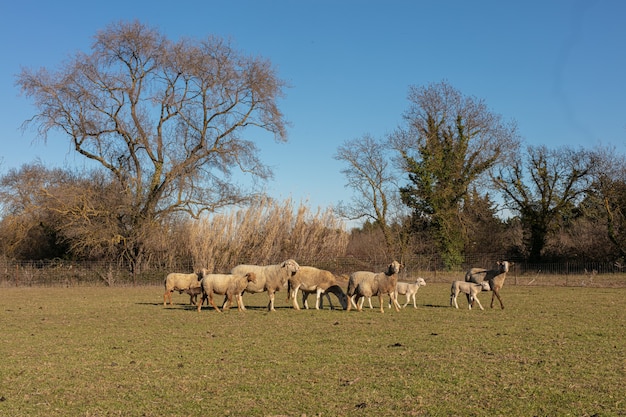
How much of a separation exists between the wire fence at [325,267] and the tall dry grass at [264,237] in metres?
1.42

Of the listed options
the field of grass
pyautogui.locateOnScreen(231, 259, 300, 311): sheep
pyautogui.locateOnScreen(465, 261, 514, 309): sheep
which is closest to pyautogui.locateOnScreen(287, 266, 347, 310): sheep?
pyautogui.locateOnScreen(231, 259, 300, 311): sheep

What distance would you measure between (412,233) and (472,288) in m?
26.6

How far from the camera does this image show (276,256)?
39406mm

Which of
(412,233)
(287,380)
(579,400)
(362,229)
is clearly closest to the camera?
(579,400)

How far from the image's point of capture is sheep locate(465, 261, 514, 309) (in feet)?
60.6

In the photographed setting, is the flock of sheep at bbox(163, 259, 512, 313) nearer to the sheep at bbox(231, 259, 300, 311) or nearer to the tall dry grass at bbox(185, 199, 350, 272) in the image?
the sheep at bbox(231, 259, 300, 311)

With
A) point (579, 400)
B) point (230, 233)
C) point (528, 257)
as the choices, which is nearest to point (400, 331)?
point (579, 400)

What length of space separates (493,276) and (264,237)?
73.0 feet

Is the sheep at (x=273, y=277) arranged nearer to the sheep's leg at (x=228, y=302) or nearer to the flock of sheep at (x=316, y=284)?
the flock of sheep at (x=316, y=284)

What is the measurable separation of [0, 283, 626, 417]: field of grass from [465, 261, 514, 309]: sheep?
2538 millimetres

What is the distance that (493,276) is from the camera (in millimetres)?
19141

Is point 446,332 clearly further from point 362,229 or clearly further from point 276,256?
point 362,229

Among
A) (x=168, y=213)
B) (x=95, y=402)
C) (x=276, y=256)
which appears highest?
(x=168, y=213)

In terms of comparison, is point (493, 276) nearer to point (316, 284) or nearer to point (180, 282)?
point (316, 284)
